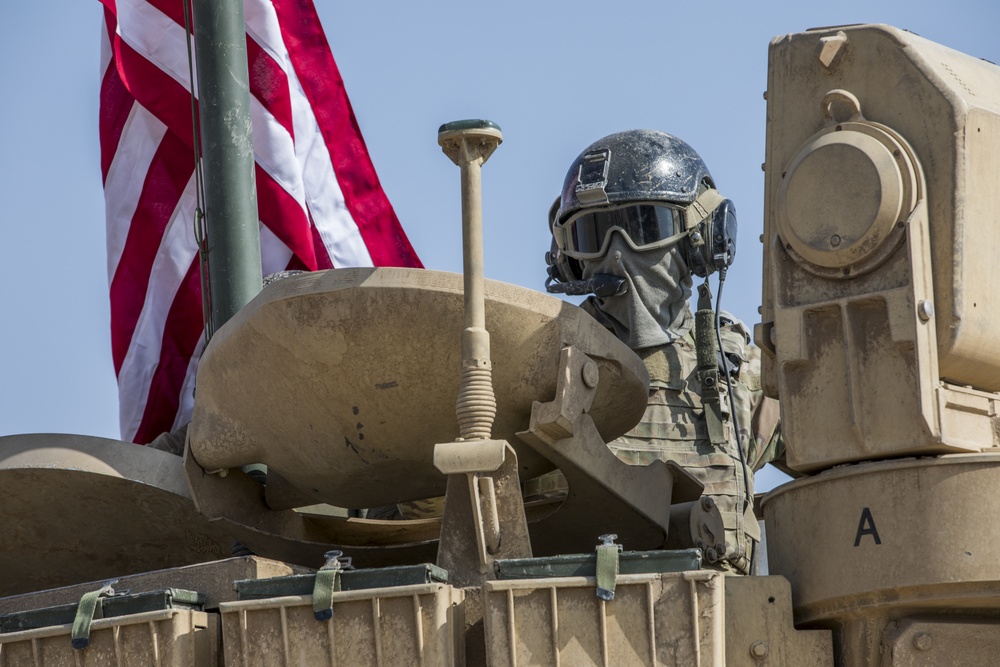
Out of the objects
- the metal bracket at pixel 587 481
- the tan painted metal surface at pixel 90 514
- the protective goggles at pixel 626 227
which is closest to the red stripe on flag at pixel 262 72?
the protective goggles at pixel 626 227

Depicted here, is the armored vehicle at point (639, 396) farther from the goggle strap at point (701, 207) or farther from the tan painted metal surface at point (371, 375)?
the goggle strap at point (701, 207)

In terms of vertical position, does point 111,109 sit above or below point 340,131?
above

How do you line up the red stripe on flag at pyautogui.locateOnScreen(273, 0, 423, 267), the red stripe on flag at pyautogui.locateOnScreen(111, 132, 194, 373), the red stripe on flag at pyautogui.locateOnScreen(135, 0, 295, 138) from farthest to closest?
the red stripe on flag at pyautogui.locateOnScreen(273, 0, 423, 267) < the red stripe on flag at pyautogui.locateOnScreen(135, 0, 295, 138) < the red stripe on flag at pyautogui.locateOnScreen(111, 132, 194, 373)

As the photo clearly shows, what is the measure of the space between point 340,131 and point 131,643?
8.48m

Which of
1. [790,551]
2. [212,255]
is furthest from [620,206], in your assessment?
→ [790,551]

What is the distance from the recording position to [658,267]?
14.8 meters

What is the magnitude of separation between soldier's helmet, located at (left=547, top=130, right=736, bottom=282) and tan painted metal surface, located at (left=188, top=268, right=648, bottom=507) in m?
3.32

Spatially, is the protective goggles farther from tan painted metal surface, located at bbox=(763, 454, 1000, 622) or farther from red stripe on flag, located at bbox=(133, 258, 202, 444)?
tan painted metal surface, located at bbox=(763, 454, 1000, 622)

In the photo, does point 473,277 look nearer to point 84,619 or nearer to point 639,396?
point 639,396

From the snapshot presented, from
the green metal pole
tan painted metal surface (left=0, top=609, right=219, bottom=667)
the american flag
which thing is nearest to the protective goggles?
the green metal pole

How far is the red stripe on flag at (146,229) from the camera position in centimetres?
1638

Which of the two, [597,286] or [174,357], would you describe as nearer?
[597,286]

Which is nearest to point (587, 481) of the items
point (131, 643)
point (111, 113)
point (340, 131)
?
point (131, 643)

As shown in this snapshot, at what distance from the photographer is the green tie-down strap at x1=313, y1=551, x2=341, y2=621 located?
30.6ft
